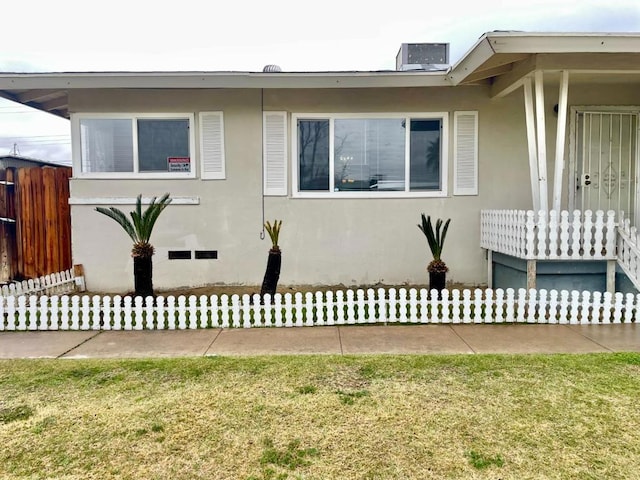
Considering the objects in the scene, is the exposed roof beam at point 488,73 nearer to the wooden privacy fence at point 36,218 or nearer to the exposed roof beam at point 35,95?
the exposed roof beam at point 35,95

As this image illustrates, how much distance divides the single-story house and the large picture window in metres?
0.02

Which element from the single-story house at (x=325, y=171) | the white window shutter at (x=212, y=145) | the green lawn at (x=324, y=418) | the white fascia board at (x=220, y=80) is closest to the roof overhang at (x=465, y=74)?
the white fascia board at (x=220, y=80)

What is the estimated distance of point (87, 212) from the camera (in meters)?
7.45

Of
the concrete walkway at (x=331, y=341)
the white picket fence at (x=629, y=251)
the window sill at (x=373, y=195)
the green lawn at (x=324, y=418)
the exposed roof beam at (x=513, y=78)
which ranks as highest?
the exposed roof beam at (x=513, y=78)

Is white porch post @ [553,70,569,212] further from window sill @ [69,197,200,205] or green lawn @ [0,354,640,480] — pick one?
window sill @ [69,197,200,205]

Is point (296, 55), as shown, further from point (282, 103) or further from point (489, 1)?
point (282, 103)

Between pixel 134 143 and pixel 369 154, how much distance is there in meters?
4.13

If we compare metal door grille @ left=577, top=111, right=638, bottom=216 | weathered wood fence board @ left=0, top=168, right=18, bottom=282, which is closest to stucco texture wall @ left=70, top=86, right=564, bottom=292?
metal door grille @ left=577, top=111, right=638, bottom=216

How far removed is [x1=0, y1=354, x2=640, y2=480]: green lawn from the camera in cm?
239

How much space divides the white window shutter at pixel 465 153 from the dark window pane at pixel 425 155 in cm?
29

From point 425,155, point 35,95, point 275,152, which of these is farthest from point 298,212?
point 35,95

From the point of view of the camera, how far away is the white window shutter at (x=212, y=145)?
7371mm

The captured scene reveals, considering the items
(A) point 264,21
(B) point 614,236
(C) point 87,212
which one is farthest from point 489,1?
(C) point 87,212

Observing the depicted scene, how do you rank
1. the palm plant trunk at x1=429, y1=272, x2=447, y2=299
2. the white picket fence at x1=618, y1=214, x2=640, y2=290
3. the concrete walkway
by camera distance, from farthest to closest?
the palm plant trunk at x1=429, y1=272, x2=447, y2=299 → the white picket fence at x1=618, y1=214, x2=640, y2=290 → the concrete walkway
